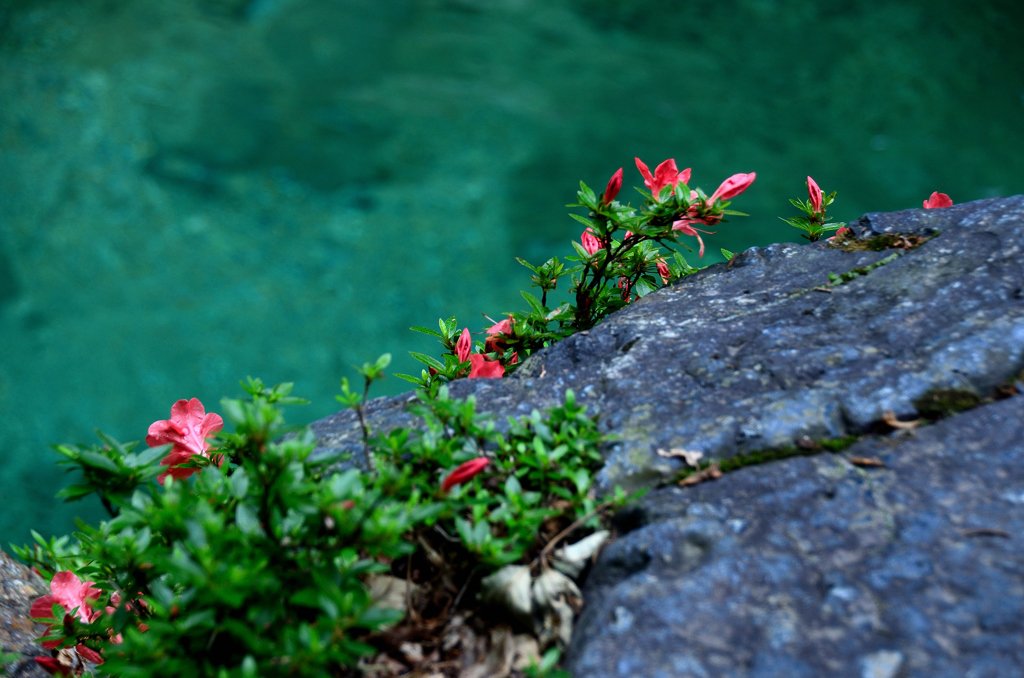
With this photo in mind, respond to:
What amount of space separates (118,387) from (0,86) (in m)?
3.42

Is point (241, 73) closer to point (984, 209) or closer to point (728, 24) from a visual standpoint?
point (728, 24)

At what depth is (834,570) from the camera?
0.98m

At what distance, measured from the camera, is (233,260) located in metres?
5.18

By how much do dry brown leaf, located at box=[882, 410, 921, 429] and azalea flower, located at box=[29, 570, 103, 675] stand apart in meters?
1.51

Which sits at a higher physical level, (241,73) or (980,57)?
(241,73)

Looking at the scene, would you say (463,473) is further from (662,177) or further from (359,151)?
(359,151)


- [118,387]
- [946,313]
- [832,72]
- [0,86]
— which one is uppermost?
[0,86]

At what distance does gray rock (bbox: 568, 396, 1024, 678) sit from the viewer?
2.90 feet


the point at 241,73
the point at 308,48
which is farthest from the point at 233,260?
the point at 308,48

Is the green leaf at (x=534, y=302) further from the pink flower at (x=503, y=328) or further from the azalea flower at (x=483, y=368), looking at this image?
the azalea flower at (x=483, y=368)

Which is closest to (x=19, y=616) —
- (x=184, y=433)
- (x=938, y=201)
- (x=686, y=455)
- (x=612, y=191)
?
(x=184, y=433)

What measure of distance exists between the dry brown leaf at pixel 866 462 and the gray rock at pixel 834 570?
0.01 m

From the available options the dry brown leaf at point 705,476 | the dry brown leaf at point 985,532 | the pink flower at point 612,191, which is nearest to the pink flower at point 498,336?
the pink flower at point 612,191

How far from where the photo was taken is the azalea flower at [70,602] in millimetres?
1342
